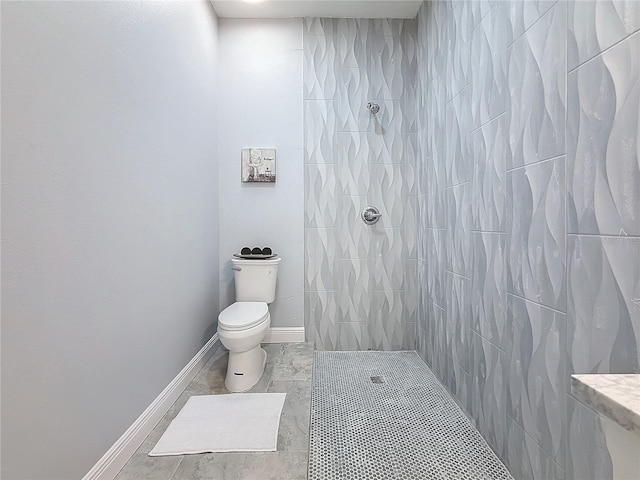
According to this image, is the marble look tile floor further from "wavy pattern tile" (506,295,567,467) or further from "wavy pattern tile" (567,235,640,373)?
"wavy pattern tile" (567,235,640,373)

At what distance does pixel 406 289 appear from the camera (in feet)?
9.14

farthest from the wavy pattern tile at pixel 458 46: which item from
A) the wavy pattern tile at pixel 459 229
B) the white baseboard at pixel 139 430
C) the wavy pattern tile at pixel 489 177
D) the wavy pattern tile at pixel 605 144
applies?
the white baseboard at pixel 139 430

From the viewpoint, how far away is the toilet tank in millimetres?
2572

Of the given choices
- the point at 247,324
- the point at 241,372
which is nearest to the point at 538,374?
the point at 247,324

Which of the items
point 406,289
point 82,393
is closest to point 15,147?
point 82,393

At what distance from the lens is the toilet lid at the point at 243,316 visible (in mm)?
1990

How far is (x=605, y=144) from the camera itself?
3.08 feet

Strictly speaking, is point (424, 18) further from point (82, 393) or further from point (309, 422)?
point (82, 393)

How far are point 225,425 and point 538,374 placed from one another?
1.42 m

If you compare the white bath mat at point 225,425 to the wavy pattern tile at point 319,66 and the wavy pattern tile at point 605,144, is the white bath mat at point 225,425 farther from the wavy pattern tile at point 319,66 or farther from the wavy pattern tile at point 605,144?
the wavy pattern tile at point 319,66

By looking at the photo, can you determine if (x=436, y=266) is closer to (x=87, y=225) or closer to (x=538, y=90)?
(x=538, y=90)

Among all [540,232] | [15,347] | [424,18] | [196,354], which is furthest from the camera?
[424,18]

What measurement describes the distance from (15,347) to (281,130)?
232cm

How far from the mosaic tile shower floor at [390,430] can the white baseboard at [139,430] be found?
0.77 m
